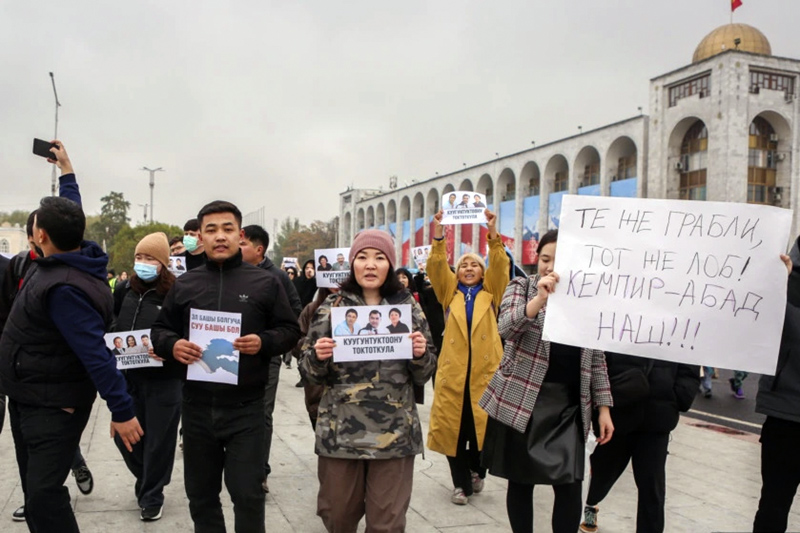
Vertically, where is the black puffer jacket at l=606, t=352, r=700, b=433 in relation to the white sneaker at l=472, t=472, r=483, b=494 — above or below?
above

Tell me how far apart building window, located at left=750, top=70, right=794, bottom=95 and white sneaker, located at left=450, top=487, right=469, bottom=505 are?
34713 millimetres

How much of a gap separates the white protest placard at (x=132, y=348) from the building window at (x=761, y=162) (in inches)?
1386

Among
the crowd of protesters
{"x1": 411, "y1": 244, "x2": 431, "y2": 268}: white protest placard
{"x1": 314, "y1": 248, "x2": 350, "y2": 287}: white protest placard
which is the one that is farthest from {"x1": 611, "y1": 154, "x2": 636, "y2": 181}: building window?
the crowd of protesters

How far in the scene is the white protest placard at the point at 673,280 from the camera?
319 cm

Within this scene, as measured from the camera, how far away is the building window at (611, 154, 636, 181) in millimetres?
41062

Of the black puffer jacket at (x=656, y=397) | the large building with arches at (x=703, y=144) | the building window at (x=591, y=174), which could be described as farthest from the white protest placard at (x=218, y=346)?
the building window at (x=591, y=174)

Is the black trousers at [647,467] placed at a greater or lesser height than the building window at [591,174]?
lesser

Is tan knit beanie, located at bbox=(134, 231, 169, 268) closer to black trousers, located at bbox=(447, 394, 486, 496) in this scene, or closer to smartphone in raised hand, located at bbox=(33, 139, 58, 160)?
smartphone in raised hand, located at bbox=(33, 139, 58, 160)

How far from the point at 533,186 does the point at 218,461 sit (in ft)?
163

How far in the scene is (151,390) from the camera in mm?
4961

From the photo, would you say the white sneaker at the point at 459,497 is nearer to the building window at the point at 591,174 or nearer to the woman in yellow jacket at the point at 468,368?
the woman in yellow jacket at the point at 468,368

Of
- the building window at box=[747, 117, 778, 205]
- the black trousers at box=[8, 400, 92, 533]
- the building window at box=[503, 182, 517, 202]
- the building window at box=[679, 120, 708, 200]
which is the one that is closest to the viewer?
the black trousers at box=[8, 400, 92, 533]

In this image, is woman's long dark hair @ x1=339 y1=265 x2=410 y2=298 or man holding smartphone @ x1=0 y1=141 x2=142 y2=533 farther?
woman's long dark hair @ x1=339 y1=265 x2=410 y2=298

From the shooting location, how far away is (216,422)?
3566mm
